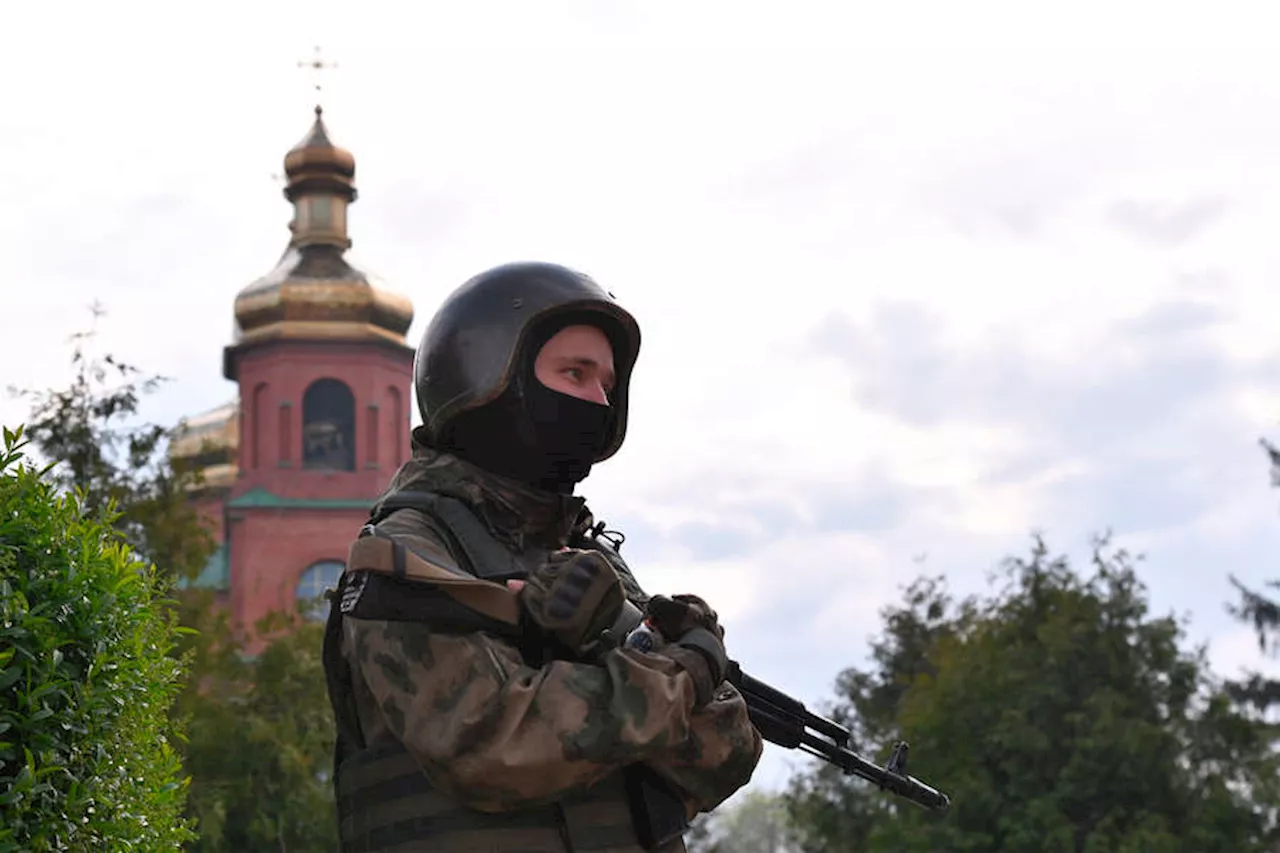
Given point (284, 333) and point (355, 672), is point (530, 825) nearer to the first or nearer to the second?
point (355, 672)

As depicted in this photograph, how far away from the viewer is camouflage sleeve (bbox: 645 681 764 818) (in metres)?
4.55

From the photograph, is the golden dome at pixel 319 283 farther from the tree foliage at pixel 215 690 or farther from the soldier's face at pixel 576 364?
the soldier's face at pixel 576 364

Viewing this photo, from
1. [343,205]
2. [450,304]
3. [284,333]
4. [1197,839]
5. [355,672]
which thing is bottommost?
[355,672]

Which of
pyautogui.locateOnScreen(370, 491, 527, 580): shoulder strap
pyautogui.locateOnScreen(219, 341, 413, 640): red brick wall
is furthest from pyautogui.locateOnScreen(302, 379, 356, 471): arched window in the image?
pyautogui.locateOnScreen(370, 491, 527, 580): shoulder strap

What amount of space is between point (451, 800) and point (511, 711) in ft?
0.98

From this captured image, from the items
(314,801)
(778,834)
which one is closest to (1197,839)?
(314,801)

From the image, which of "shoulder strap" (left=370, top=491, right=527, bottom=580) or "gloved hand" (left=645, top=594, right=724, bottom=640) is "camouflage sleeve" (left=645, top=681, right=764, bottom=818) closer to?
"gloved hand" (left=645, top=594, right=724, bottom=640)

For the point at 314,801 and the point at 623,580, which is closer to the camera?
the point at 623,580

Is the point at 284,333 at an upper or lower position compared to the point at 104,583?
upper

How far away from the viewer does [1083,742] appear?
25.5m

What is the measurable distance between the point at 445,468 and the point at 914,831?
22825 mm

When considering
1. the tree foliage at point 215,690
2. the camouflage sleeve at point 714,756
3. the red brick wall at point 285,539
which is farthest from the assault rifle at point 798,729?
the red brick wall at point 285,539

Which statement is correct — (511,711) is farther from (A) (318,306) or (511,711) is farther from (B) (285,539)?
(A) (318,306)

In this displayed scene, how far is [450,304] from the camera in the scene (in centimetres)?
482
